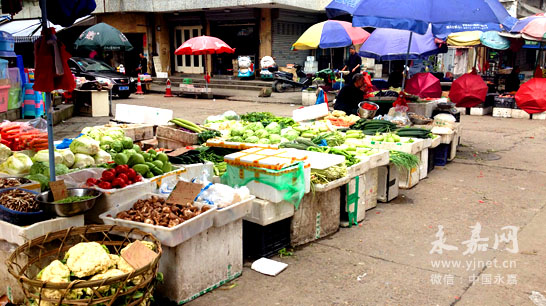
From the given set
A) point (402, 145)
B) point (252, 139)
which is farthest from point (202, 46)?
point (402, 145)

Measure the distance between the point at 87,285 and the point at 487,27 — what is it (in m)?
7.56

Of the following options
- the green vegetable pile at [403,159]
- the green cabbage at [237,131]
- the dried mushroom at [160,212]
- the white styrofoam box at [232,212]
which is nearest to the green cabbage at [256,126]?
the green cabbage at [237,131]

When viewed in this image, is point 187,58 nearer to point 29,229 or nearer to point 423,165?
point 423,165

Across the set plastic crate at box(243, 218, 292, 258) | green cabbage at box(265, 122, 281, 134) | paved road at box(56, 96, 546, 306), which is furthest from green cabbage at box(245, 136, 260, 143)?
plastic crate at box(243, 218, 292, 258)

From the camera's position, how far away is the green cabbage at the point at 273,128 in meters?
7.69

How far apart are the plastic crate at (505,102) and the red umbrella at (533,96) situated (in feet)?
0.85

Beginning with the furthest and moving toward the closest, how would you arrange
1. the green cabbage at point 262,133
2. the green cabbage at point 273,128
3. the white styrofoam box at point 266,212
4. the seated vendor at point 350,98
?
the seated vendor at point 350,98, the green cabbage at point 273,128, the green cabbage at point 262,133, the white styrofoam box at point 266,212

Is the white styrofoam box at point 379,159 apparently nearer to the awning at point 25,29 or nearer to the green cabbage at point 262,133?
the green cabbage at point 262,133

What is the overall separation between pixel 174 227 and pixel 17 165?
2.42m

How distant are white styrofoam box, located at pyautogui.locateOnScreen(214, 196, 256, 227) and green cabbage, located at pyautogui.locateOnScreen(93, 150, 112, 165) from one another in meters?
2.22

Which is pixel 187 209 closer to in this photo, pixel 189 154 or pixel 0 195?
pixel 0 195

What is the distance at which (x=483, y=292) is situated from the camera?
4.05m

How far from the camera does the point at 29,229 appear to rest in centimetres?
351

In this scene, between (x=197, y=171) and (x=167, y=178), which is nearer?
(x=167, y=178)
